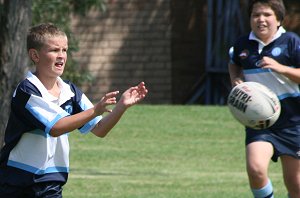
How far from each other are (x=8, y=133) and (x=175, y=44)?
16.2 meters

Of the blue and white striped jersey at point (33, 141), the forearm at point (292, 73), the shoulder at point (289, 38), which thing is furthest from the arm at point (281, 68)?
the blue and white striped jersey at point (33, 141)

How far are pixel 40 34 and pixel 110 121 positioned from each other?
2.24 feet

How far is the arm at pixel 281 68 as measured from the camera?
7.90m

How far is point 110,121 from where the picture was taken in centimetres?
658

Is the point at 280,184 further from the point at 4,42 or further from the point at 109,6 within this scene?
the point at 109,6

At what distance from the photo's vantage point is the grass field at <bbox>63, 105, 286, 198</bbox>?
36.4ft

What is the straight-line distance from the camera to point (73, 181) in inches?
465

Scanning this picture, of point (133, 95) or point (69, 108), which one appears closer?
point (133, 95)

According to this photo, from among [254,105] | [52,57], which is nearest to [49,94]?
[52,57]

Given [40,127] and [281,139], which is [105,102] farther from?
[281,139]

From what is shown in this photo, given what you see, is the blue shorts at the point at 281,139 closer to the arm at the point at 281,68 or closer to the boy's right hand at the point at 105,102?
the arm at the point at 281,68

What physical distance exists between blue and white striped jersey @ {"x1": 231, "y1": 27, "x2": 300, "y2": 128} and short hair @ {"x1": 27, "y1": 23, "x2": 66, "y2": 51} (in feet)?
7.22

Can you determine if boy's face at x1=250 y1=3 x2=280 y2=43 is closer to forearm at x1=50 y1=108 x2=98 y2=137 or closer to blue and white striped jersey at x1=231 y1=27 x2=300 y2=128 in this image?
blue and white striped jersey at x1=231 y1=27 x2=300 y2=128

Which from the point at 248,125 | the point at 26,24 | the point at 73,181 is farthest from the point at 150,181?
the point at 248,125
